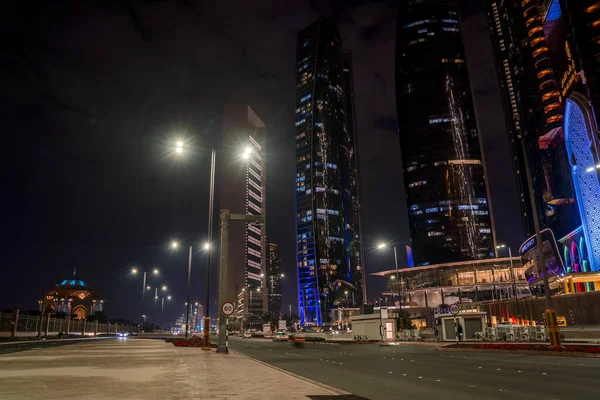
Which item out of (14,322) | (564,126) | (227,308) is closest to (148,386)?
(227,308)

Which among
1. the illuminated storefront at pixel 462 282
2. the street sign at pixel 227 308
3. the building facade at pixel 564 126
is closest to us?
the street sign at pixel 227 308

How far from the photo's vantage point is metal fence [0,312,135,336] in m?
47.5

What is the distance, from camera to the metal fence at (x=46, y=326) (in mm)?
47500

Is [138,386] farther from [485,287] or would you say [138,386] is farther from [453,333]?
[485,287]

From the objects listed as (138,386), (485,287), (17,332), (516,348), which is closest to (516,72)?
(485,287)

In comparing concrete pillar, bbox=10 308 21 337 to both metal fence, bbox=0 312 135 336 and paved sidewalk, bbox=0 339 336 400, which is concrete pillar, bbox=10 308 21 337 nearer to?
metal fence, bbox=0 312 135 336

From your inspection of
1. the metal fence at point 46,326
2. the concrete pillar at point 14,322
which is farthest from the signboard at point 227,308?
the concrete pillar at point 14,322

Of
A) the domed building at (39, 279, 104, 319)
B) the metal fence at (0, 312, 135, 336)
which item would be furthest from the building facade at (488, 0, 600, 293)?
the domed building at (39, 279, 104, 319)

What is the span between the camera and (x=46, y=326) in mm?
57219

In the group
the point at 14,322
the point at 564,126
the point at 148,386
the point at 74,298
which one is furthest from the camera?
the point at 74,298

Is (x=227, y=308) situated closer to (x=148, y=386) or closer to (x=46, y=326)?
(x=148, y=386)

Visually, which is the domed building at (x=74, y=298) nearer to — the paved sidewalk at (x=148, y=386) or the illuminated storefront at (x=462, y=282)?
the illuminated storefront at (x=462, y=282)

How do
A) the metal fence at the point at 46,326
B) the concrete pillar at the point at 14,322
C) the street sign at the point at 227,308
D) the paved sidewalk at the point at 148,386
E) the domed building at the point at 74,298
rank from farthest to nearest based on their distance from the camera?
the domed building at the point at 74,298 → the concrete pillar at the point at 14,322 → the metal fence at the point at 46,326 → the street sign at the point at 227,308 → the paved sidewalk at the point at 148,386

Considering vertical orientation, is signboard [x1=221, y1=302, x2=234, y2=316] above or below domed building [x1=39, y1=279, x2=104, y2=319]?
below
